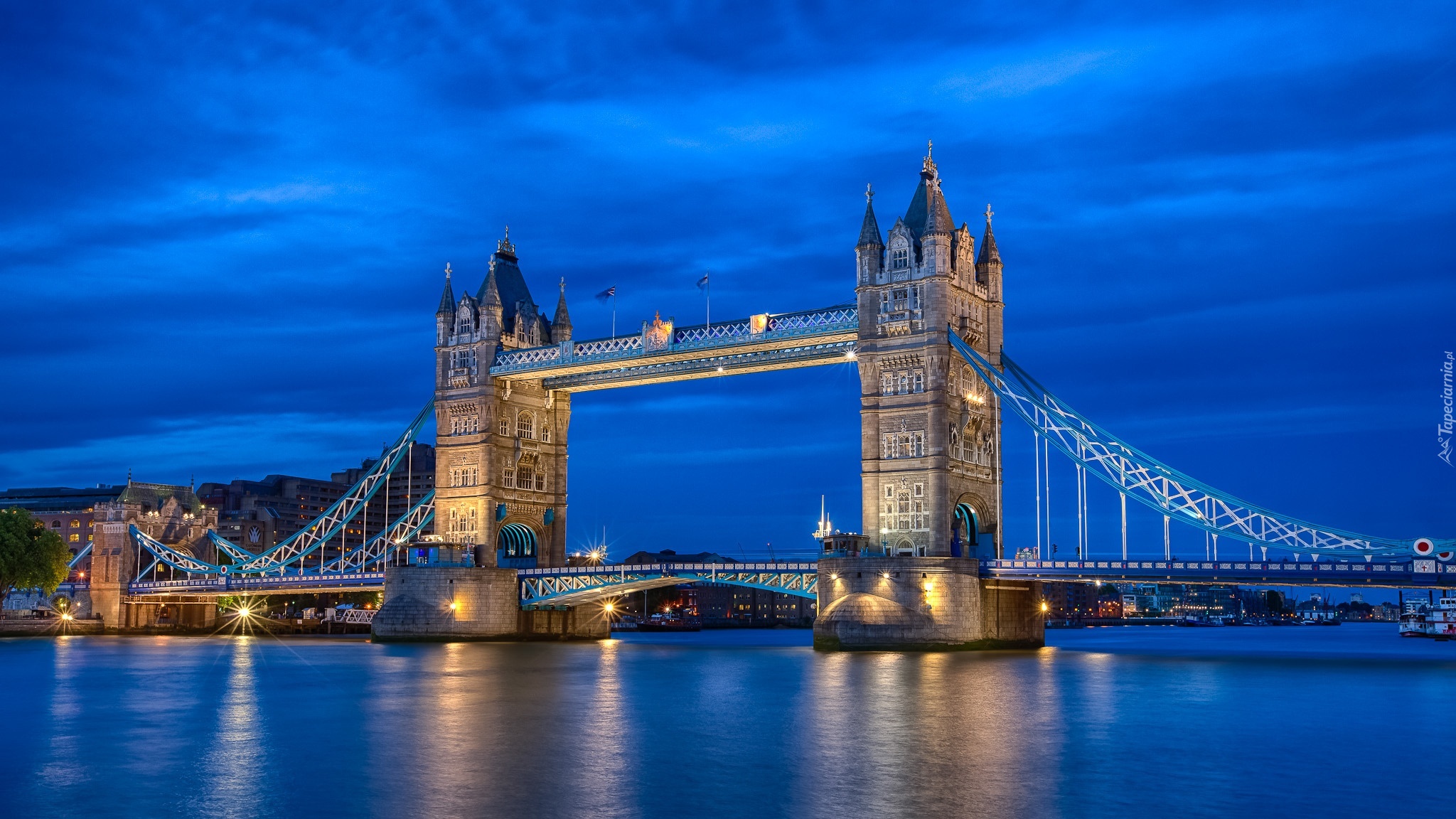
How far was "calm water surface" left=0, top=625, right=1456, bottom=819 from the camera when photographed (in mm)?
23922

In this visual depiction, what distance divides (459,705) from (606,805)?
714 inches

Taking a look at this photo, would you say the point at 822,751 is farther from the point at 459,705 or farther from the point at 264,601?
the point at 264,601

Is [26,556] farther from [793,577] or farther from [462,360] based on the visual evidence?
[793,577]

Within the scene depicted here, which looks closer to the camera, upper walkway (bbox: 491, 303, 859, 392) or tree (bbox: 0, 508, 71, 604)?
upper walkway (bbox: 491, 303, 859, 392)

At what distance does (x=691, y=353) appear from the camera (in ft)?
268

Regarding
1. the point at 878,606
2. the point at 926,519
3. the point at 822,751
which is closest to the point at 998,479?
the point at 926,519

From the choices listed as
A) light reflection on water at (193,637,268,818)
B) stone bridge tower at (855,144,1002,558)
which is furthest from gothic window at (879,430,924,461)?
light reflection on water at (193,637,268,818)

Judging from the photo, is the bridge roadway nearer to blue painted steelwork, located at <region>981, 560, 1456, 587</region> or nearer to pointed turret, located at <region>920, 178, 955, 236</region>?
blue painted steelwork, located at <region>981, 560, 1456, 587</region>

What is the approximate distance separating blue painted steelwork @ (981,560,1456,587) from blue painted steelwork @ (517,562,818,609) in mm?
12962

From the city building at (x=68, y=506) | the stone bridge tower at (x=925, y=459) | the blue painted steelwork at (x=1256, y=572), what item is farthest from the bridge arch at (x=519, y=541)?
the city building at (x=68, y=506)

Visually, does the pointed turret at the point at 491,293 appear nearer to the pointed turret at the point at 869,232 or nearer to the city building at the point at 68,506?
the pointed turret at the point at 869,232

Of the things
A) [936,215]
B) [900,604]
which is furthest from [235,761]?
[936,215]

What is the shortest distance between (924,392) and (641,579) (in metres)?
21.8

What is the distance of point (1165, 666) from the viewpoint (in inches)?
2530
